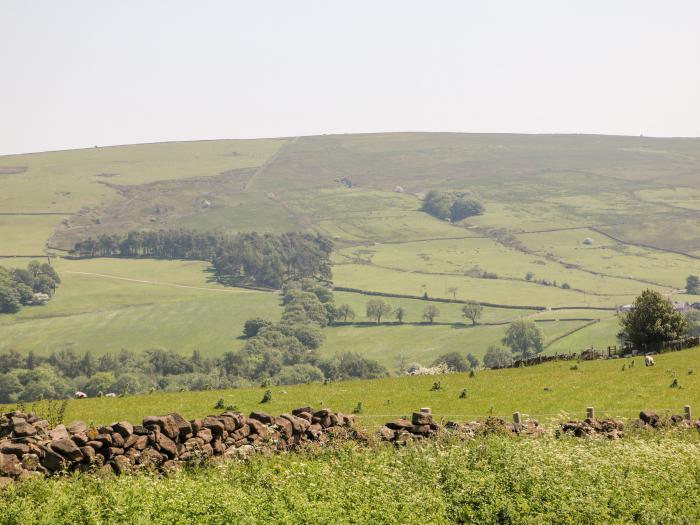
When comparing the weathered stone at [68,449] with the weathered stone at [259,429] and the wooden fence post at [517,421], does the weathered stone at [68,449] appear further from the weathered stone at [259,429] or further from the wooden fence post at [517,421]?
the wooden fence post at [517,421]

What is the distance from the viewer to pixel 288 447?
97.8 feet

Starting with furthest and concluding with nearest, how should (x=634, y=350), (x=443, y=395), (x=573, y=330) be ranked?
(x=573, y=330) < (x=634, y=350) < (x=443, y=395)

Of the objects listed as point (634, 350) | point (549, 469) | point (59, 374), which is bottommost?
point (59, 374)

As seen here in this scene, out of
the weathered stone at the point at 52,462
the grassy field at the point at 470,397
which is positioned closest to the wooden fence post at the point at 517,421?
the grassy field at the point at 470,397

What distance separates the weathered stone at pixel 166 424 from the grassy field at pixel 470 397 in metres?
11.7

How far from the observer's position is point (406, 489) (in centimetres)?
2541

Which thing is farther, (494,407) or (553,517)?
(494,407)

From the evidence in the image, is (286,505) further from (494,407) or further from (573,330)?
(573,330)

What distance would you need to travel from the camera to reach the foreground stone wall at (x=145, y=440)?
25.8 meters

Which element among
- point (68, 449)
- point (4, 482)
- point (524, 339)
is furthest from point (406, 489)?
point (524, 339)

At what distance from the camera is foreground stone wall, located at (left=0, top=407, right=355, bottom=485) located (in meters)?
25.8

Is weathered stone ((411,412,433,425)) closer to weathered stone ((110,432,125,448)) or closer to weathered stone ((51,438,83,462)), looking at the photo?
weathered stone ((110,432,125,448))

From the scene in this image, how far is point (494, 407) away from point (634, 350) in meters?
27.6

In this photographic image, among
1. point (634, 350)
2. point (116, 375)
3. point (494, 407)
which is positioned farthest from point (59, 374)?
point (494, 407)
